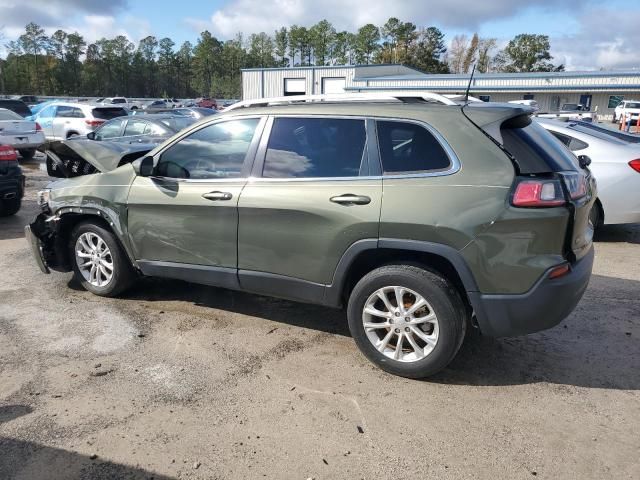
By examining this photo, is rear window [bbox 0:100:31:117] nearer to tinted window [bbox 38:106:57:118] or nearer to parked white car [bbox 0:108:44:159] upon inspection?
tinted window [bbox 38:106:57:118]

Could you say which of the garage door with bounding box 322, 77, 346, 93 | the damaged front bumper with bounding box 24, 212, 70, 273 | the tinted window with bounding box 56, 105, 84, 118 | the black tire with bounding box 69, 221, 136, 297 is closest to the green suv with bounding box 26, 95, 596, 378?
the black tire with bounding box 69, 221, 136, 297

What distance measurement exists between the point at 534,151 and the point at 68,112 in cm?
1811

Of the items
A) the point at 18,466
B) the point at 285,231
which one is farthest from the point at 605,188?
the point at 18,466

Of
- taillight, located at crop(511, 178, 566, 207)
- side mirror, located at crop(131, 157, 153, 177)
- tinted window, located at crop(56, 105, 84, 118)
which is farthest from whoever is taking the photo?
tinted window, located at crop(56, 105, 84, 118)

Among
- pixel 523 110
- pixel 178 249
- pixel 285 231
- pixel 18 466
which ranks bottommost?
pixel 18 466

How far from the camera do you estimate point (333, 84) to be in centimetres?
5244

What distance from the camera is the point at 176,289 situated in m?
5.36

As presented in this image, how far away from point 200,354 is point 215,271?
0.67 m

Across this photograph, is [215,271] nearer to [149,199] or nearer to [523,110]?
[149,199]

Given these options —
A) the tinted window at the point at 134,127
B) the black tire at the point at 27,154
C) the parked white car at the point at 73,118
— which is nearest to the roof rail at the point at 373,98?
the tinted window at the point at 134,127

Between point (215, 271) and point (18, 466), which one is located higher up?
point (215, 271)

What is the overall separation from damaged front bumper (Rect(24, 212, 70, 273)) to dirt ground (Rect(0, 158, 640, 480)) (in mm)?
427

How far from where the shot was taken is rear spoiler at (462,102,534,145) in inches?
131

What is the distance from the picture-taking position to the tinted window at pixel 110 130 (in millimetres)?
12155
